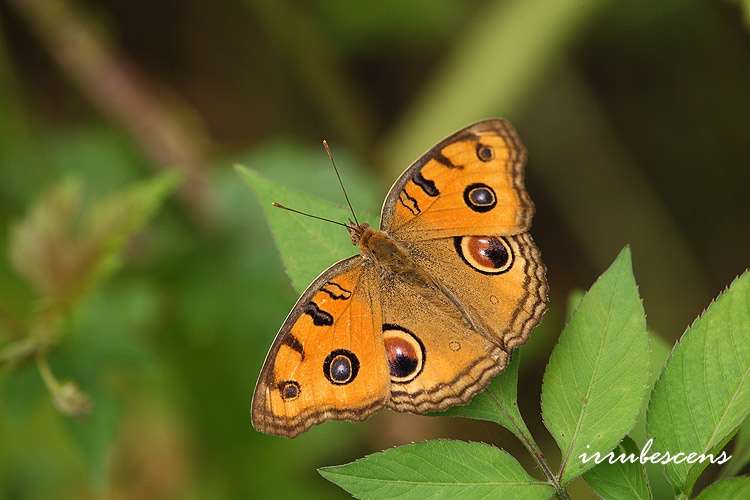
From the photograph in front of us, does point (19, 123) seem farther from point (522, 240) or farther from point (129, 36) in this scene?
point (522, 240)

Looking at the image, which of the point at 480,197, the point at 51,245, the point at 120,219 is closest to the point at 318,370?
the point at 480,197

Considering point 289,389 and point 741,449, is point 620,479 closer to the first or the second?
point 741,449

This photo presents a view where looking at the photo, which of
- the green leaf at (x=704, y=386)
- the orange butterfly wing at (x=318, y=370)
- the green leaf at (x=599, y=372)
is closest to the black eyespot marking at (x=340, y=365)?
the orange butterfly wing at (x=318, y=370)

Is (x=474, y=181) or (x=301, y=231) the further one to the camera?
(x=474, y=181)

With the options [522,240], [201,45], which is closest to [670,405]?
[522,240]

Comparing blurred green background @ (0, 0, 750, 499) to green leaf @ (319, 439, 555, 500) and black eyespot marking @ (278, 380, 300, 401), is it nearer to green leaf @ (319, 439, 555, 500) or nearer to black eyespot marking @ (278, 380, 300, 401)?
black eyespot marking @ (278, 380, 300, 401)

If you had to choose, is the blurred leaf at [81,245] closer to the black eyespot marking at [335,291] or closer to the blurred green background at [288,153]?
the blurred green background at [288,153]
